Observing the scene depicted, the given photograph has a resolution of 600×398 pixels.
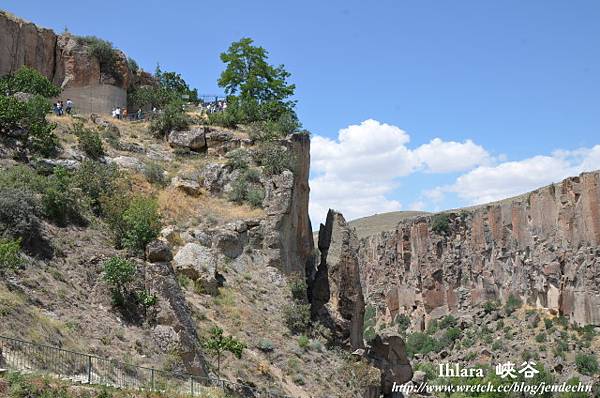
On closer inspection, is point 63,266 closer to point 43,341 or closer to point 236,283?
point 43,341

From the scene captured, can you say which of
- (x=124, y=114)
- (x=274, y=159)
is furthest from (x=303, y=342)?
(x=124, y=114)

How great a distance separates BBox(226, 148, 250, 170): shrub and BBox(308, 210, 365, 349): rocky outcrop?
5602 millimetres

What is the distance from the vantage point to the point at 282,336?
2817cm

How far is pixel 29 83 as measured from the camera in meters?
39.2

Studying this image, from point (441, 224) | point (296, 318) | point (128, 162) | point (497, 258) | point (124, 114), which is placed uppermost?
point (124, 114)

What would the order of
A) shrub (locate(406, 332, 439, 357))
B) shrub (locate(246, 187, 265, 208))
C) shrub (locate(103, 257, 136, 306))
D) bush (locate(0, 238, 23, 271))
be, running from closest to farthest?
bush (locate(0, 238, 23, 271)) → shrub (locate(103, 257, 136, 306)) → shrub (locate(246, 187, 265, 208)) → shrub (locate(406, 332, 439, 357))

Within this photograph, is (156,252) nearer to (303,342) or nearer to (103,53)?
(303,342)

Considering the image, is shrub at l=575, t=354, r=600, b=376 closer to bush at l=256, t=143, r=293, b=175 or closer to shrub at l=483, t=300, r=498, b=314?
shrub at l=483, t=300, r=498, b=314

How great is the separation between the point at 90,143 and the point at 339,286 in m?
14.1

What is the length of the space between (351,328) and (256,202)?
7.66 m

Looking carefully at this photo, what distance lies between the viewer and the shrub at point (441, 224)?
90.6 meters

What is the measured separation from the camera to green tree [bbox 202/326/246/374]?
22.8 m

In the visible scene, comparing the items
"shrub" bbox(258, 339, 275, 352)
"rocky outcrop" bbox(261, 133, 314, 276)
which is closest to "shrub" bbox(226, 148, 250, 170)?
"rocky outcrop" bbox(261, 133, 314, 276)

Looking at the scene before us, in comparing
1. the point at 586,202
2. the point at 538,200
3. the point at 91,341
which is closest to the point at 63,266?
the point at 91,341
